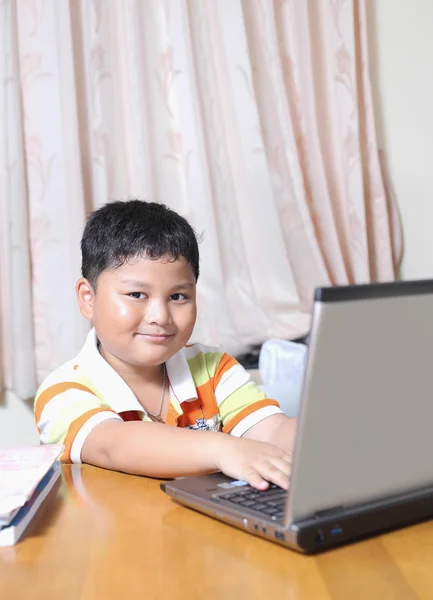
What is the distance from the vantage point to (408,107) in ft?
8.11

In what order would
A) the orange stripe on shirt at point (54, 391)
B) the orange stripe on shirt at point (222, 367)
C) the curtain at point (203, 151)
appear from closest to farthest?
the orange stripe on shirt at point (54, 391) < the orange stripe on shirt at point (222, 367) < the curtain at point (203, 151)

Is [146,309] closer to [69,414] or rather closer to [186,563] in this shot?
[69,414]

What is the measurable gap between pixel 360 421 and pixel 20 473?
433mm

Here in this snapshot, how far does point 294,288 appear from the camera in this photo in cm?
227

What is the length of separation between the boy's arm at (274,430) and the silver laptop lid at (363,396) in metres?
0.54

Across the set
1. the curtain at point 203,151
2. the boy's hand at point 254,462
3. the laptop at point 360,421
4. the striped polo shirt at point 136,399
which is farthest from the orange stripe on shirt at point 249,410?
the curtain at point 203,151

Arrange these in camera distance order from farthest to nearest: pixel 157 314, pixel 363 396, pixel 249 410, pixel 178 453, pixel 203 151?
pixel 203 151
pixel 249 410
pixel 157 314
pixel 178 453
pixel 363 396

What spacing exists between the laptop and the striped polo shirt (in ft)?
1.57

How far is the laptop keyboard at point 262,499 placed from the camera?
76 cm

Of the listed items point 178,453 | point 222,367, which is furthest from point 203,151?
point 178,453

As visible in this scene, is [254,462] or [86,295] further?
Answer: [86,295]

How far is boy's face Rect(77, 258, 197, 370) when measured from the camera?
129cm

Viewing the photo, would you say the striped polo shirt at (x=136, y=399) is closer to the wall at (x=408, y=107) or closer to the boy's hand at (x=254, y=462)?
the boy's hand at (x=254, y=462)

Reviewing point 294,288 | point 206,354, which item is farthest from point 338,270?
point 206,354
